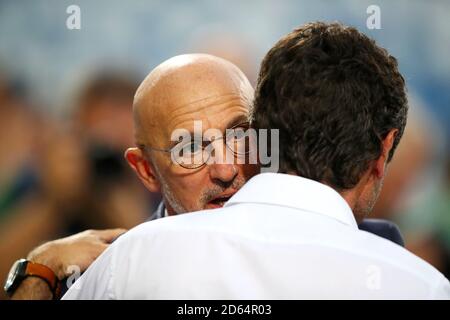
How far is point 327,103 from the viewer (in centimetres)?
121

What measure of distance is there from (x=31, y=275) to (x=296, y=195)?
3.10ft

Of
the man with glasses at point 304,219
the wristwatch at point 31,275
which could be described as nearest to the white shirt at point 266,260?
the man with glasses at point 304,219

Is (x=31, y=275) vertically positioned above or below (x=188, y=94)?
below

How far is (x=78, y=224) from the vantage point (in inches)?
115

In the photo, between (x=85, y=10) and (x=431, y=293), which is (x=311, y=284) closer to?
(x=431, y=293)

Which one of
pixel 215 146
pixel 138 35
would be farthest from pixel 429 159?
pixel 215 146

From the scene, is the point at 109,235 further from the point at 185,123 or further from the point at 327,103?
the point at 327,103

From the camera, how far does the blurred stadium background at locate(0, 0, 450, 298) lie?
9.76ft

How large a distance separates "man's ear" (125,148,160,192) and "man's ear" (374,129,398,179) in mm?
732

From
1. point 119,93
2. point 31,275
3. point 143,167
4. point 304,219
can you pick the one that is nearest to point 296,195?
point 304,219

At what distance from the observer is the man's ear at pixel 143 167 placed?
6.24 ft

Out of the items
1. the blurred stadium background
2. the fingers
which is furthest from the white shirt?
the blurred stadium background

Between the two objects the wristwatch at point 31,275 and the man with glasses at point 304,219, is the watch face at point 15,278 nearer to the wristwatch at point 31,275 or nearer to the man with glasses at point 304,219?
the wristwatch at point 31,275

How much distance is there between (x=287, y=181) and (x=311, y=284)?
0.19m
